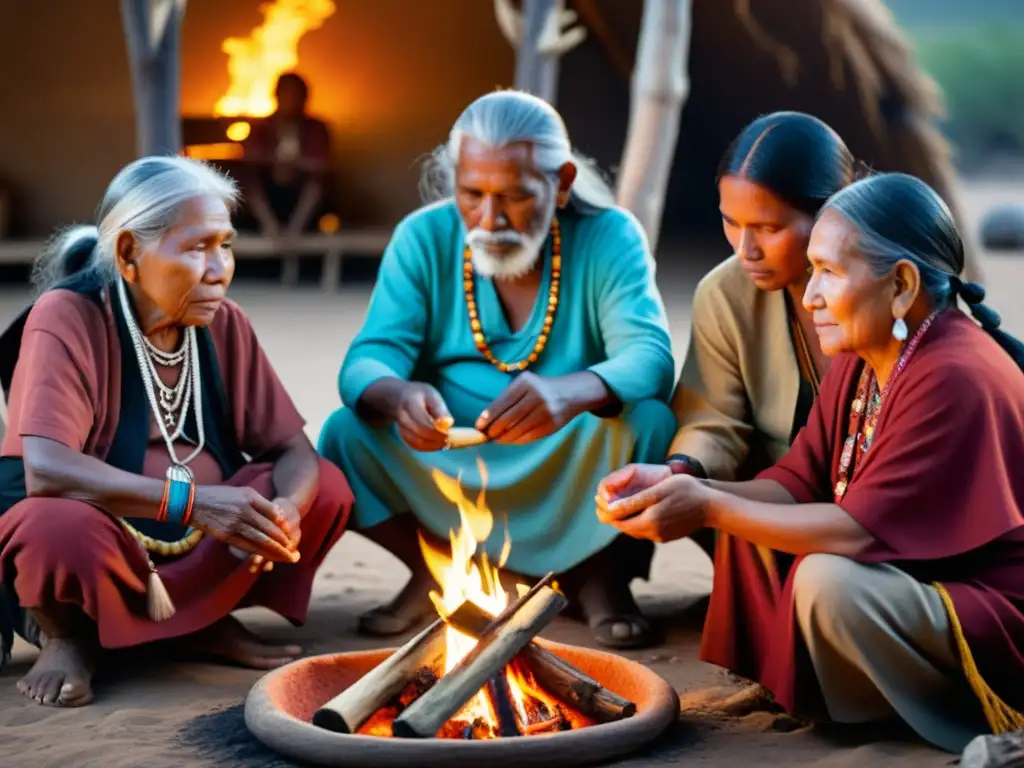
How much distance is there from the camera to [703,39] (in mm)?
14578

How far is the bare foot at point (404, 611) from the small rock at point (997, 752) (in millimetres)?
1986

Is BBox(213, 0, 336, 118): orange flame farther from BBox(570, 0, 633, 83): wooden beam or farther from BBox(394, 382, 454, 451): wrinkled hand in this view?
BBox(394, 382, 454, 451): wrinkled hand

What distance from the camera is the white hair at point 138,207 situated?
4.05 meters

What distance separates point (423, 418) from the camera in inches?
172

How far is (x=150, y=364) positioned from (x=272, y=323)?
7180 millimetres

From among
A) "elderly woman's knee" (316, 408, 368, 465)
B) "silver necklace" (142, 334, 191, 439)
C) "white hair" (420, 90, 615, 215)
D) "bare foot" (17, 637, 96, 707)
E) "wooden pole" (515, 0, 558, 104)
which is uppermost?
"wooden pole" (515, 0, 558, 104)

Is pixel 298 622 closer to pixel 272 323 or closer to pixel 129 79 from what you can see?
pixel 272 323

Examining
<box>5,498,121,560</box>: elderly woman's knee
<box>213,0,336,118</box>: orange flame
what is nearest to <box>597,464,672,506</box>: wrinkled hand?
<box>5,498,121,560</box>: elderly woman's knee

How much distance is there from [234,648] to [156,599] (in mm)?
411

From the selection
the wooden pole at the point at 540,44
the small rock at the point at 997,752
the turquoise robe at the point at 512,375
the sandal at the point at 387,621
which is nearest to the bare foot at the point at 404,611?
the sandal at the point at 387,621

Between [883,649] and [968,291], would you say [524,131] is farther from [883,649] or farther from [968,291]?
[883,649]

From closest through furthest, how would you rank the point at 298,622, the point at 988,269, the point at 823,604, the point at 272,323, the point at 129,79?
1. the point at 823,604
2. the point at 298,622
3. the point at 272,323
4. the point at 129,79
5. the point at 988,269

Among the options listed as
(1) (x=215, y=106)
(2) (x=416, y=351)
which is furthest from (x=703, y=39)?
(2) (x=416, y=351)

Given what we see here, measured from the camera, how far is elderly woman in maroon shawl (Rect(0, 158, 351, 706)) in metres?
3.86
